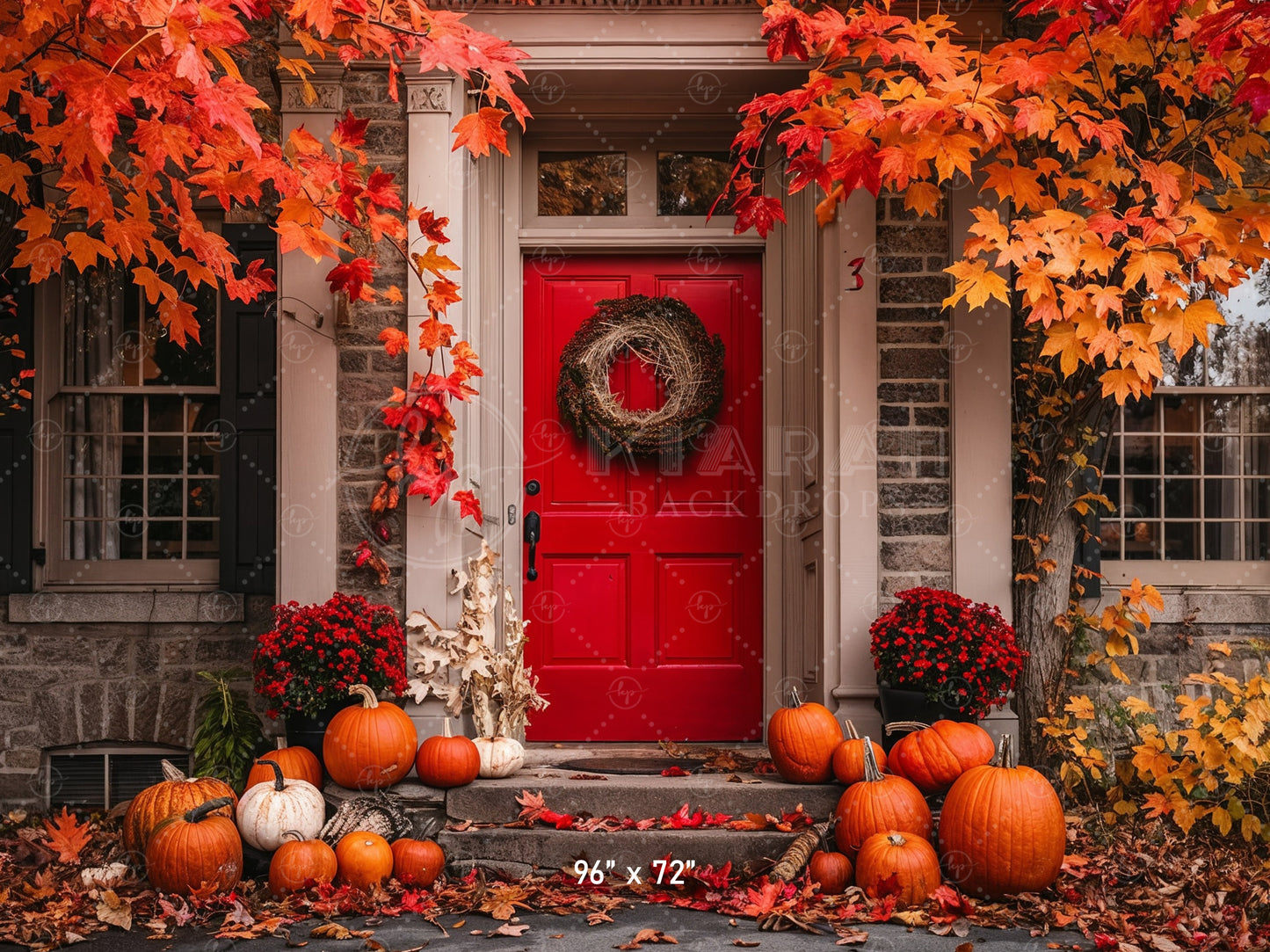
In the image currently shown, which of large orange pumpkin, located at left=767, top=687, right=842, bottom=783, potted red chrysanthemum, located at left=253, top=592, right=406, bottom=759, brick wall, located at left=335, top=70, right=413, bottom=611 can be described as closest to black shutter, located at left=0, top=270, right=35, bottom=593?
potted red chrysanthemum, located at left=253, top=592, right=406, bottom=759

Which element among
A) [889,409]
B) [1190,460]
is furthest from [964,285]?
[1190,460]

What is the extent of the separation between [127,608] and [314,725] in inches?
53.9

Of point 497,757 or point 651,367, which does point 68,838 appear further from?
point 651,367

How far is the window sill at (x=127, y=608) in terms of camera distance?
529 centimetres

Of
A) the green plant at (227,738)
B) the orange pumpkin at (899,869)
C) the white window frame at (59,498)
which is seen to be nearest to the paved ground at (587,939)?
the orange pumpkin at (899,869)

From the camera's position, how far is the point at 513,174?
A: 18.7ft

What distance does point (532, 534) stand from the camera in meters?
5.64

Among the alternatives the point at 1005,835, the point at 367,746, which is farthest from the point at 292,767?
the point at 1005,835

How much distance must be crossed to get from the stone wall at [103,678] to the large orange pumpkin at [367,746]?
1.06m

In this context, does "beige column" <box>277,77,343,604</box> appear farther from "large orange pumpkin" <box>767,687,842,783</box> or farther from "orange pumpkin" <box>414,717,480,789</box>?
"large orange pumpkin" <box>767,687,842,783</box>

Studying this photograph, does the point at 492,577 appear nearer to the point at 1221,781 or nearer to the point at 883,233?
the point at 883,233

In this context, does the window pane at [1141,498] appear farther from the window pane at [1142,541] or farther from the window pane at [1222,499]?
the window pane at [1222,499]

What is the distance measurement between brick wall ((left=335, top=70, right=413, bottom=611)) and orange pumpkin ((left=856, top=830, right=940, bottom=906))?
2347 millimetres

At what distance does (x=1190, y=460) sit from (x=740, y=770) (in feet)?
9.36
